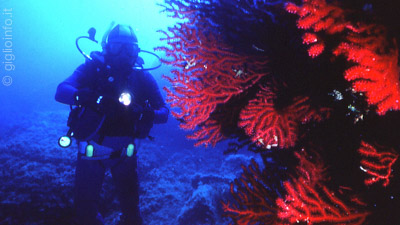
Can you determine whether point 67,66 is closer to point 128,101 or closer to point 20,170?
point 20,170

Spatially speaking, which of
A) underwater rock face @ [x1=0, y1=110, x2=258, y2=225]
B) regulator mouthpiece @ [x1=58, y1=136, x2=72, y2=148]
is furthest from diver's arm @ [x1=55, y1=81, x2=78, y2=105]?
underwater rock face @ [x1=0, y1=110, x2=258, y2=225]

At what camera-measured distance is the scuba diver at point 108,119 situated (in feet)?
13.1

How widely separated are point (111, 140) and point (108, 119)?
1.35 feet

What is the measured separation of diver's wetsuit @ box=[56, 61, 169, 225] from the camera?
4.07 metres

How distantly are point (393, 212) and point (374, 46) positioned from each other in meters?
1.30

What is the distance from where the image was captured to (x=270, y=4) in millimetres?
2139

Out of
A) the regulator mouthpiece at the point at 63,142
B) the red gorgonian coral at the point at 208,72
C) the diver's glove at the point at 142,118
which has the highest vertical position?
the red gorgonian coral at the point at 208,72

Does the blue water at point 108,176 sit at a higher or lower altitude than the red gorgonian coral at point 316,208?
lower

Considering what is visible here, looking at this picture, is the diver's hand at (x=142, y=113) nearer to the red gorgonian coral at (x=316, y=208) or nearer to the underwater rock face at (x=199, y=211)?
the red gorgonian coral at (x=316, y=208)

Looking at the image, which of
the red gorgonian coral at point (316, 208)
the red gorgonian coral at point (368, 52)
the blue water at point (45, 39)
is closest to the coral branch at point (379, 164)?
the red gorgonian coral at point (316, 208)

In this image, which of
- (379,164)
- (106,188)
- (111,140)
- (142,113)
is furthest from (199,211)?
(379,164)

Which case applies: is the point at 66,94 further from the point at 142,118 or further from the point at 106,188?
the point at 106,188

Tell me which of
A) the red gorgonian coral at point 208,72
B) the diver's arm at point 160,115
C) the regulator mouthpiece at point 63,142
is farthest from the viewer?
the diver's arm at point 160,115

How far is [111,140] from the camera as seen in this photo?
4.20 meters
